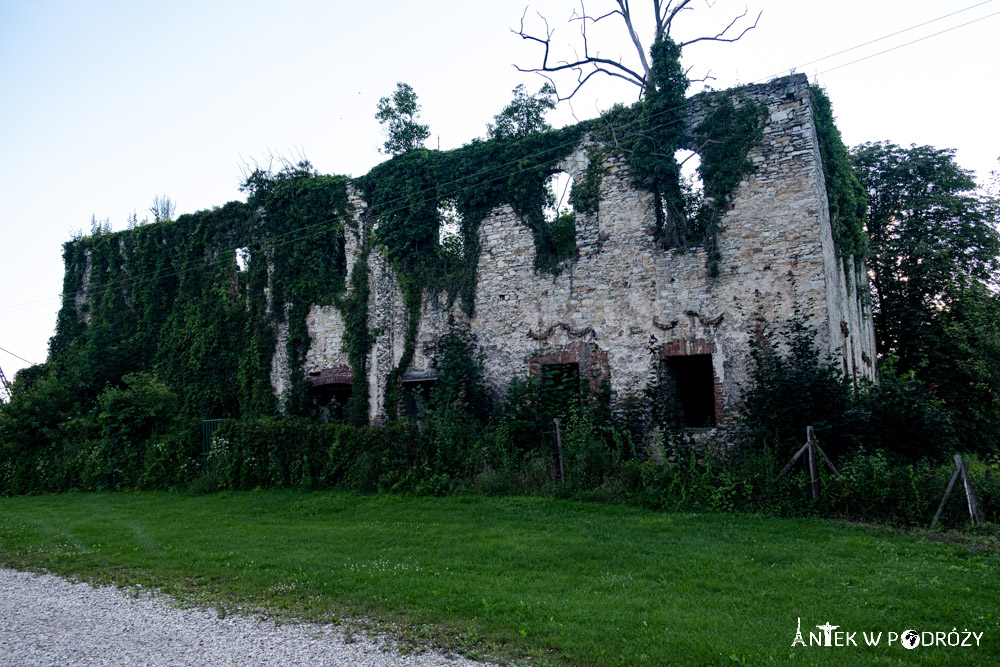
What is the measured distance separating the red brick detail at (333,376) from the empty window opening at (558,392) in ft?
18.3

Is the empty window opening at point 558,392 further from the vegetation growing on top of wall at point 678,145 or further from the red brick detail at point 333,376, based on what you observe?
the red brick detail at point 333,376

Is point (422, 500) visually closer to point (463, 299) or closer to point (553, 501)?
point (553, 501)

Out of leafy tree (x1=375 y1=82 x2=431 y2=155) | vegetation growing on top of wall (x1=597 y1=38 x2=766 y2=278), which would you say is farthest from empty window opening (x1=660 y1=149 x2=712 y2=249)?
leafy tree (x1=375 y1=82 x2=431 y2=155)

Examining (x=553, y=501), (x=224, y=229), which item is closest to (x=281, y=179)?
(x=224, y=229)

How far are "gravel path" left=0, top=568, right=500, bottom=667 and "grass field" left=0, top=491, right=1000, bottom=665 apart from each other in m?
0.38

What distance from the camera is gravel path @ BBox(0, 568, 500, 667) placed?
4.89 metres

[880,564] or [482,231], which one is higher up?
[482,231]

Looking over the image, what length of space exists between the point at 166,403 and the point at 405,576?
42.9 feet

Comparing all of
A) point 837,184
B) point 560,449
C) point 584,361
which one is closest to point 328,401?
point 584,361

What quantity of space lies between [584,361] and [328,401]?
766 centimetres

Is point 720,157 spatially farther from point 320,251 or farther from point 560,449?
point 320,251

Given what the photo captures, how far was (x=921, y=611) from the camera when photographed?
5.36 m

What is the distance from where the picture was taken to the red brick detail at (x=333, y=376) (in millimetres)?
16953

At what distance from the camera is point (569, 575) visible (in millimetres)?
6789
